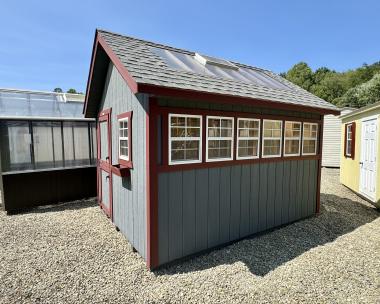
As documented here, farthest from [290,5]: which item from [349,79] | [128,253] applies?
[349,79]

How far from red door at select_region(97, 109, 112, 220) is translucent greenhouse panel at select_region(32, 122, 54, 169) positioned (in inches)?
75.0

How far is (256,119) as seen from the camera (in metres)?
4.36

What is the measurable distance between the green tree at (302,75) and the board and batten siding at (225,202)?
113 ft

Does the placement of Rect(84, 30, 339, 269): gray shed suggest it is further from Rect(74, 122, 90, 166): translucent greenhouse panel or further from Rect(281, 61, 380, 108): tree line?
Rect(281, 61, 380, 108): tree line

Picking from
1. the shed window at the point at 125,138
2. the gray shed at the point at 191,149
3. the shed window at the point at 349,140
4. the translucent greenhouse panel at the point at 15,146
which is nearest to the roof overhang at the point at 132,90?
the gray shed at the point at 191,149

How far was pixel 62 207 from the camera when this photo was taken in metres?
6.58

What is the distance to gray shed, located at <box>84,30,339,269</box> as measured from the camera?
10.6 ft

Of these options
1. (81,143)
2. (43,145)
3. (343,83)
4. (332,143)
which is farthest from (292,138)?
(343,83)

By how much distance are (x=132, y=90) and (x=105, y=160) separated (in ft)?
10.8

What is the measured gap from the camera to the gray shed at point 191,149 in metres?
3.24

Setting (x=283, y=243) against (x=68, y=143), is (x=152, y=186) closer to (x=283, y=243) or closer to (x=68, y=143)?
(x=283, y=243)

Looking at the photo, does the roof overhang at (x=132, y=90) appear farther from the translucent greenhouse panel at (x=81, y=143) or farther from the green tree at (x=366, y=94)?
the green tree at (x=366, y=94)

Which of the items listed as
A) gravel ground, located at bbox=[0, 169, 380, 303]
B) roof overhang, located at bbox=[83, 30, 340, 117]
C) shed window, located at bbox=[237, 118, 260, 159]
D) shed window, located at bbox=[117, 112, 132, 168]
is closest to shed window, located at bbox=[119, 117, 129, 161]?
shed window, located at bbox=[117, 112, 132, 168]

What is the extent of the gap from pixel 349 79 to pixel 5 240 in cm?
4018
